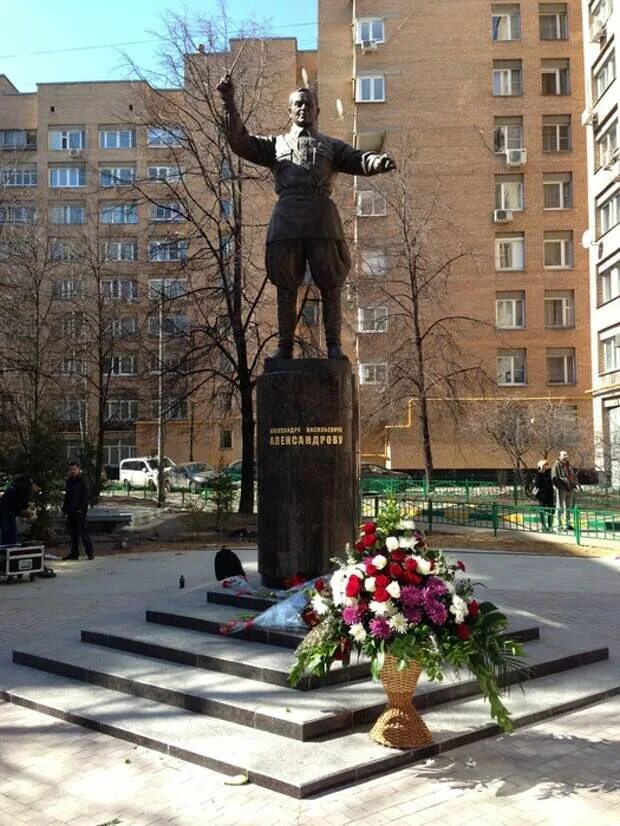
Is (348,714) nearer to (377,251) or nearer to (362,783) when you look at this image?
(362,783)

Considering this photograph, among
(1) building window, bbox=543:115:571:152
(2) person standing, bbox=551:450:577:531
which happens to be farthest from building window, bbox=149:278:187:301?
(1) building window, bbox=543:115:571:152

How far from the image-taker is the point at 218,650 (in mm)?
6840

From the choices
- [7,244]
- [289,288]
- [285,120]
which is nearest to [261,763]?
[289,288]

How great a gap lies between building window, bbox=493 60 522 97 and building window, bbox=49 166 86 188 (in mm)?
27758

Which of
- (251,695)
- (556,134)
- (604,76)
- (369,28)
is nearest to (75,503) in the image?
(251,695)

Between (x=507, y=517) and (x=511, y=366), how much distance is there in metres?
20.6

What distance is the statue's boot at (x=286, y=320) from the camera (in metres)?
9.16

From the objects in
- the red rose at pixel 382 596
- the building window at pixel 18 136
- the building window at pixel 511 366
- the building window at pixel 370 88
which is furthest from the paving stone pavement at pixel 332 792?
the building window at pixel 18 136

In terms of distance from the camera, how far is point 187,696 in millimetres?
5996

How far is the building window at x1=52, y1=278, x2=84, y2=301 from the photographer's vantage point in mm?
35500

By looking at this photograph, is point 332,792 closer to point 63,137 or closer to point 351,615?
point 351,615

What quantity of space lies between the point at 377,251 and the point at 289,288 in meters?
22.8

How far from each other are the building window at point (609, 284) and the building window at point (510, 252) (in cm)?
455

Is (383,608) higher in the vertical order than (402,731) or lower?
higher
